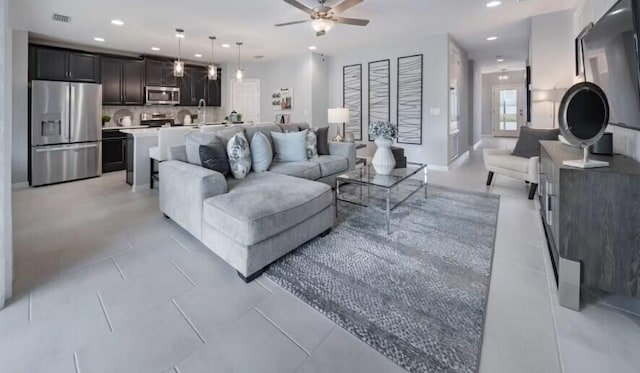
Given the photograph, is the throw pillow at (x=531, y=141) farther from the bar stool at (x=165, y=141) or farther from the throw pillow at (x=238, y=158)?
the bar stool at (x=165, y=141)

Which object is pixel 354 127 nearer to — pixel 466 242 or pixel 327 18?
pixel 327 18

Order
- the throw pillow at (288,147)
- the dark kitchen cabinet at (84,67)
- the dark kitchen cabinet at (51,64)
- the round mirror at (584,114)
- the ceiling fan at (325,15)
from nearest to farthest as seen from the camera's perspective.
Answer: the round mirror at (584,114), the ceiling fan at (325,15), the throw pillow at (288,147), the dark kitchen cabinet at (51,64), the dark kitchen cabinet at (84,67)

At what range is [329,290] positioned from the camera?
2002 mm

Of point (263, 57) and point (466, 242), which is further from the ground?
point (263, 57)

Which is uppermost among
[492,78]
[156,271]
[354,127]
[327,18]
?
[492,78]

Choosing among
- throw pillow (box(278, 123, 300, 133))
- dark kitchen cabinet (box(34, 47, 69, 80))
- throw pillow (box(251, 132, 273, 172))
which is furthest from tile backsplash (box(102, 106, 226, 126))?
throw pillow (box(251, 132, 273, 172))

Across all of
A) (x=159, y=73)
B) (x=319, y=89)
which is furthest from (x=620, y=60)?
(x=159, y=73)

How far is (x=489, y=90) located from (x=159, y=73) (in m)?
12.9

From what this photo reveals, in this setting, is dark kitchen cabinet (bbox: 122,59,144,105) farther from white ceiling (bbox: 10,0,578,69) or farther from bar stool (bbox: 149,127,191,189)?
bar stool (bbox: 149,127,191,189)

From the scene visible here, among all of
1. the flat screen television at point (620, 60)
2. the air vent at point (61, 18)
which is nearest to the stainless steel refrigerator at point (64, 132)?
the air vent at point (61, 18)

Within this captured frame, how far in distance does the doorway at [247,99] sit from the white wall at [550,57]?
21.0 ft

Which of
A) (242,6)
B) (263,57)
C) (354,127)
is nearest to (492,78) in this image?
(354,127)

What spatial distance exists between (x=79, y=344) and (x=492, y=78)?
1553 centimetres

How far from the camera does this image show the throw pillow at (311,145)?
4254 mm
